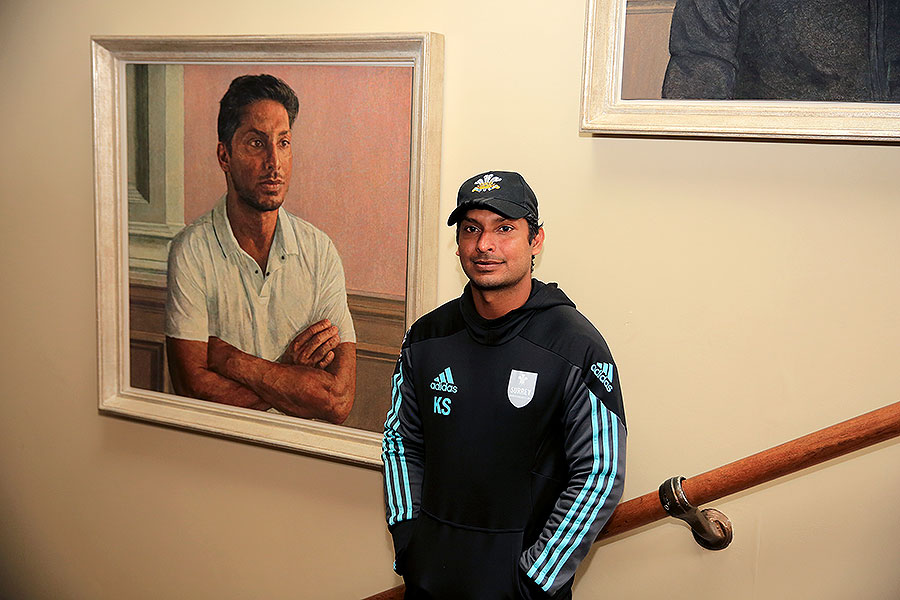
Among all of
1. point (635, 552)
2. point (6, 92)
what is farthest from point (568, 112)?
point (6, 92)

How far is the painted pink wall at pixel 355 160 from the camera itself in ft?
7.14

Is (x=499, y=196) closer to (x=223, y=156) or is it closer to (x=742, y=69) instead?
(x=742, y=69)

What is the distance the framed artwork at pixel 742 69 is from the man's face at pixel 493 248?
1.24 ft

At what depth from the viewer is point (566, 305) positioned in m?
1.81

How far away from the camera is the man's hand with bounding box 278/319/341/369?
91.0 inches

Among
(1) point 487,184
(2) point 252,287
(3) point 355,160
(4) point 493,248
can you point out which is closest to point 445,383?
(4) point 493,248

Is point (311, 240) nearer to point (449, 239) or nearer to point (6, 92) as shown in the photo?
point (449, 239)

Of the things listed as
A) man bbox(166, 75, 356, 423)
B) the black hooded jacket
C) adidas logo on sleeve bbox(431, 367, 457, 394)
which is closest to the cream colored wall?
man bbox(166, 75, 356, 423)

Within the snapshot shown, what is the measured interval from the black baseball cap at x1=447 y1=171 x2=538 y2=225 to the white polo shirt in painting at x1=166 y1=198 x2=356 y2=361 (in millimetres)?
664

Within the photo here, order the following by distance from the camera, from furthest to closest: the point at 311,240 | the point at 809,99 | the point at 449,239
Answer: the point at 311,240 → the point at 449,239 → the point at 809,99

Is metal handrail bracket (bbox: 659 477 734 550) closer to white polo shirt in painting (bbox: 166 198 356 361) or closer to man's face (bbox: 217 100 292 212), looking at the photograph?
white polo shirt in painting (bbox: 166 198 356 361)

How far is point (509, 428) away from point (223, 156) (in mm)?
1191

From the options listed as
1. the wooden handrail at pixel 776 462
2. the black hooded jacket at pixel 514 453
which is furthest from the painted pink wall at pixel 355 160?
the wooden handrail at pixel 776 462

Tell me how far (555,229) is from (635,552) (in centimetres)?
79
